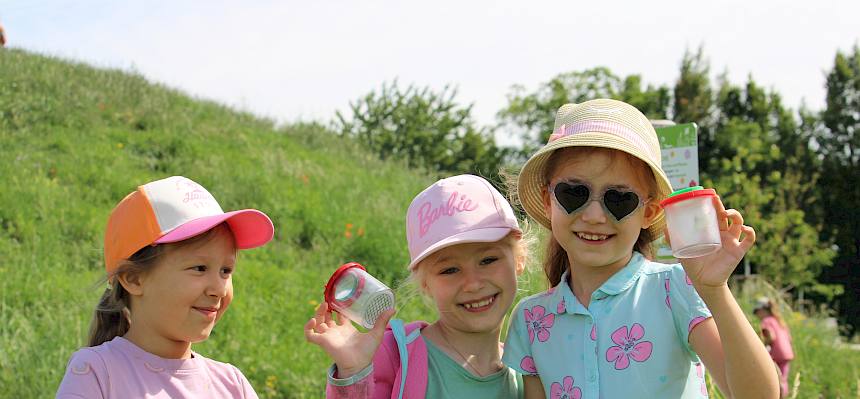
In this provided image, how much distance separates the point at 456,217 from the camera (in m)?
2.47

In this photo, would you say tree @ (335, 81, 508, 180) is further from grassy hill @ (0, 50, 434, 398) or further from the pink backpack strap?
the pink backpack strap

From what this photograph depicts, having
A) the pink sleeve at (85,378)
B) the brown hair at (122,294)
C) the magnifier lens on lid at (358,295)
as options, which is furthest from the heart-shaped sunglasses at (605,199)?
the pink sleeve at (85,378)

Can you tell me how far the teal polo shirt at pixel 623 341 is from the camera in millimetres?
2221

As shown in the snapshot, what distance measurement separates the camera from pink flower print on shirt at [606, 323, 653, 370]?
2236 mm

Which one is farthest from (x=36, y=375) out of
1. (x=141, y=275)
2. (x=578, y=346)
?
(x=578, y=346)

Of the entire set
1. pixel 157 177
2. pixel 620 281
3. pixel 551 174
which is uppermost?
pixel 157 177

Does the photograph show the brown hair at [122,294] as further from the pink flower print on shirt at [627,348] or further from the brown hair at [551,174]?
the pink flower print on shirt at [627,348]

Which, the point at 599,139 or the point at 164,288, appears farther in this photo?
the point at 164,288

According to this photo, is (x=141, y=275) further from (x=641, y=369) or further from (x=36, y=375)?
(x=36, y=375)

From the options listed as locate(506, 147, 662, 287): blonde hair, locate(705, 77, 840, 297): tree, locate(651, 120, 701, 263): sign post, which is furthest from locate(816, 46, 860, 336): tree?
locate(506, 147, 662, 287): blonde hair

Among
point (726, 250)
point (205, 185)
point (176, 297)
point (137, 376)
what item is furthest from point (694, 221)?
point (205, 185)

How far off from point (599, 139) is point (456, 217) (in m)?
0.48

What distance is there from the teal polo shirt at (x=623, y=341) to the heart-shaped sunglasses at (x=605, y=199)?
0.64 feet

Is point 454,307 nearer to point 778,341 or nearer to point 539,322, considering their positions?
point 539,322
